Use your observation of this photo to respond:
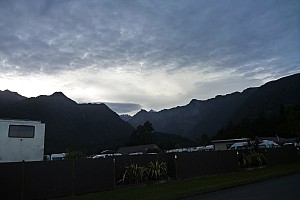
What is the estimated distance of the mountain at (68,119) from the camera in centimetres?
9144

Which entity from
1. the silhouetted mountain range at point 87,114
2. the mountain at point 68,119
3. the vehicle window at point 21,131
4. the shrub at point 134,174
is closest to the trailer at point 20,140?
the vehicle window at point 21,131

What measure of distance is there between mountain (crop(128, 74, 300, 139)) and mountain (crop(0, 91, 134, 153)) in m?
46.5

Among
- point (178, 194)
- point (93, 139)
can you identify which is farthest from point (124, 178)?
point (93, 139)

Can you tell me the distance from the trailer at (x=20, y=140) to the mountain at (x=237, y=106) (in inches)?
3660

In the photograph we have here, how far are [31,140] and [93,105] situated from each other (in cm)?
11711

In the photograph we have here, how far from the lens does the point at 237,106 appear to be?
165 meters

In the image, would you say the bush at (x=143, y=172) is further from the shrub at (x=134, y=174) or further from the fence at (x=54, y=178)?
the fence at (x=54, y=178)

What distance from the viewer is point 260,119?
94.9 m

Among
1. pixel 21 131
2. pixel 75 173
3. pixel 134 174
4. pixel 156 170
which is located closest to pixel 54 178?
Result: pixel 75 173

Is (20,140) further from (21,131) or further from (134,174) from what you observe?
(134,174)

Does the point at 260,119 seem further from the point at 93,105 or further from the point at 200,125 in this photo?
the point at 200,125

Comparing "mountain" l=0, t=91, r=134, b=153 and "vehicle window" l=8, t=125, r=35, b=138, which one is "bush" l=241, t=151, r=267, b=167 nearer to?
"vehicle window" l=8, t=125, r=35, b=138

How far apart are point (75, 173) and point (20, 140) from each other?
7248mm

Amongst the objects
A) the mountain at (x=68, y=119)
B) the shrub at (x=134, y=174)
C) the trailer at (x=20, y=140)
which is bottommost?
the shrub at (x=134, y=174)
